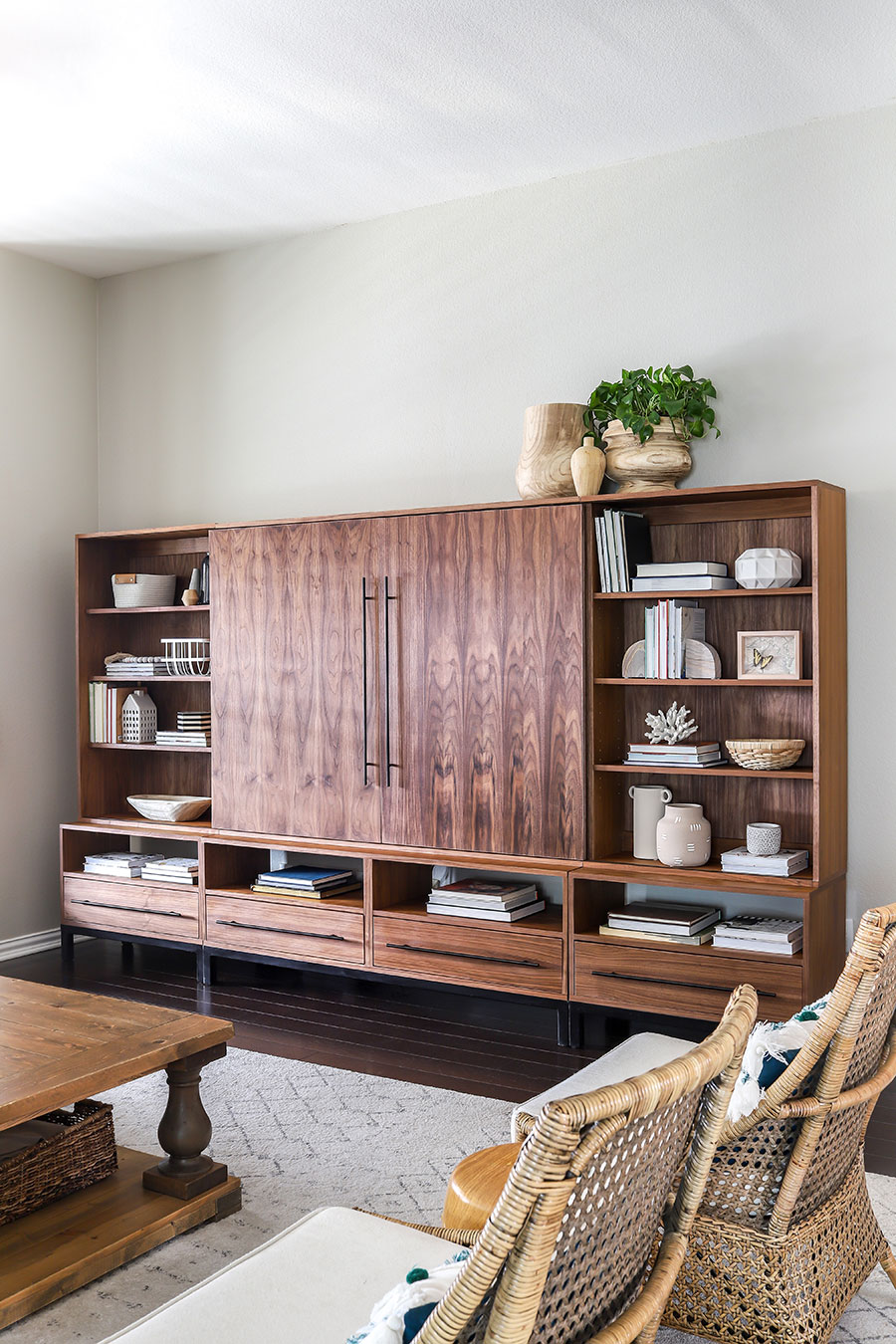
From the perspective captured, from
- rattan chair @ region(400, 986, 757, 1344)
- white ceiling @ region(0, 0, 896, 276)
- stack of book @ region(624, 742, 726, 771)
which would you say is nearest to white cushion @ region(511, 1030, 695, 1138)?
rattan chair @ region(400, 986, 757, 1344)

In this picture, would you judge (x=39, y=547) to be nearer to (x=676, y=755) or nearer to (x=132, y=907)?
(x=132, y=907)

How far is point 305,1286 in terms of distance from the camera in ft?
5.61

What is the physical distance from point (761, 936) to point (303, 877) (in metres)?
1.83

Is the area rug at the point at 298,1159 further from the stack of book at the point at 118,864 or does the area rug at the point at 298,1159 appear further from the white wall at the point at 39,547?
the white wall at the point at 39,547

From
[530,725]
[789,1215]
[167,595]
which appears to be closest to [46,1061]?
[789,1215]

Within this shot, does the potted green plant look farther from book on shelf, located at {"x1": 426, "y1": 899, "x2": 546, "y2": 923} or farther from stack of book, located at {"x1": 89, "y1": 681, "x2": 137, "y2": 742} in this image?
stack of book, located at {"x1": 89, "y1": 681, "x2": 137, "y2": 742}

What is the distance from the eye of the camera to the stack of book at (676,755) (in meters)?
3.92

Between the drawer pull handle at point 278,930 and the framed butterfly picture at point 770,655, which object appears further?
the drawer pull handle at point 278,930

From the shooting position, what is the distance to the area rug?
234cm

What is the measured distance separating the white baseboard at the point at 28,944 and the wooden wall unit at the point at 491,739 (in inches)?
25.4

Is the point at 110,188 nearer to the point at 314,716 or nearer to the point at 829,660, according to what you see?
the point at 314,716

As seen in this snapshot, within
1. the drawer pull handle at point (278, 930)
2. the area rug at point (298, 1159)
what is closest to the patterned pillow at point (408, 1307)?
the area rug at point (298, 1159)

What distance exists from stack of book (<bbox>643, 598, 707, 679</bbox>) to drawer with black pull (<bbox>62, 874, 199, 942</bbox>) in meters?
2.13

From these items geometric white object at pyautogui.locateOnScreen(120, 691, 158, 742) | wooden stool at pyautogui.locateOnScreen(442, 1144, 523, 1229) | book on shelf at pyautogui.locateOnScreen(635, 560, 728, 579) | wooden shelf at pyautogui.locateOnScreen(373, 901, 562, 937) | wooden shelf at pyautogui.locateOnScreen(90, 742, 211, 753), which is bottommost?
wooden stool at pyautogui.locateOnScreen(442, 1144, 523, 1229)
